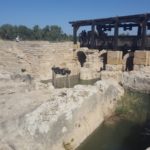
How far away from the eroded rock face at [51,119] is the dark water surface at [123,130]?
1.03 ft

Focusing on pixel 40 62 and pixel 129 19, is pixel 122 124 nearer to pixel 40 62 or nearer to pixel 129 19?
pixel 40 62

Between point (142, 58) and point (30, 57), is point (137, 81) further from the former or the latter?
point (30, 57)

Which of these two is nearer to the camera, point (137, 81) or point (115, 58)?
point (137, 81)

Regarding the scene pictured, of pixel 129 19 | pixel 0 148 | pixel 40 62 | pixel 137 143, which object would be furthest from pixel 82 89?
pixel 129 19

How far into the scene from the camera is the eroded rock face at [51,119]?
6352mm

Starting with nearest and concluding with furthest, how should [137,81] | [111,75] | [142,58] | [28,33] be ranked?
[137,81] < [142,58] < [111,75] < [28,33]

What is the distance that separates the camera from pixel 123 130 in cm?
992

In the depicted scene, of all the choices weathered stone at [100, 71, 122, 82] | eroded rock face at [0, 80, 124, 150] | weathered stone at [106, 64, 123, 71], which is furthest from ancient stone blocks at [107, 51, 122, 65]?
eroded rock face at [0, 80, 124, 150]

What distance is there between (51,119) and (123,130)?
396 centimetres

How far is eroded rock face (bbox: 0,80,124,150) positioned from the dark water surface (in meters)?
0.31

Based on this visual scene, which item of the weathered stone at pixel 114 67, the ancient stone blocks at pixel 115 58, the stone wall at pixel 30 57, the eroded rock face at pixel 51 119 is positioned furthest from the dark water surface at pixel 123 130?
the stone wall at pixel 30 57

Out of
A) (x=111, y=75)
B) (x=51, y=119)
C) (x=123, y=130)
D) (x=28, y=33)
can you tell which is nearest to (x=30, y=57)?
(x=111, y=75)

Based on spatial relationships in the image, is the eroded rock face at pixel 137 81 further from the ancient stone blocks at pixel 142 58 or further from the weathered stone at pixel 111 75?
the weathered stone at pixel 111 75

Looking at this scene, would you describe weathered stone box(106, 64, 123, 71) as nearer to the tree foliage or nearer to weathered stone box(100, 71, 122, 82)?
weathered stone box(100, 71, 122, 82)
